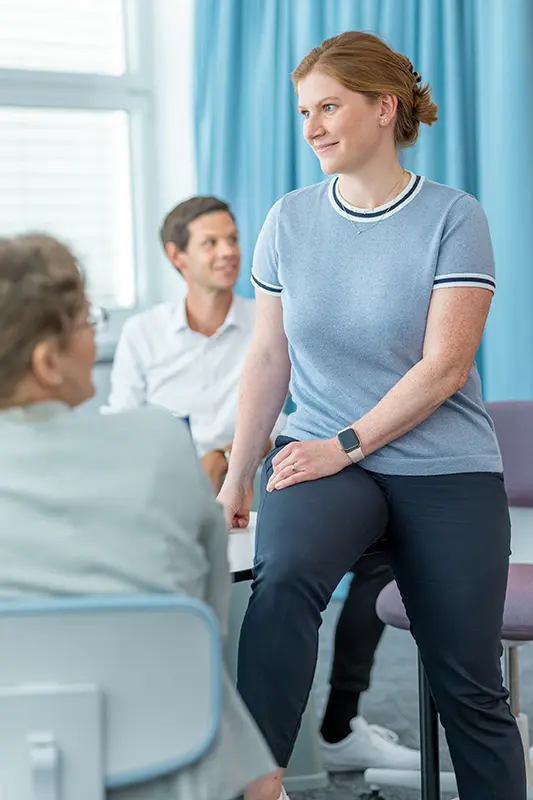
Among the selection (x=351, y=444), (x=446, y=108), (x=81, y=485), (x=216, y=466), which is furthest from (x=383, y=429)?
(x=446, y=108)

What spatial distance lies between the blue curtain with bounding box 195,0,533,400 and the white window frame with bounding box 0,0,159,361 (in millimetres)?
365

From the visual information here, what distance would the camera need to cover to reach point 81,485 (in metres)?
1.15

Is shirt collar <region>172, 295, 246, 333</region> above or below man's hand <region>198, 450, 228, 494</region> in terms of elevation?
above

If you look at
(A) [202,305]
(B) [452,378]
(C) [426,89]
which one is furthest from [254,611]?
(A) [202,305]

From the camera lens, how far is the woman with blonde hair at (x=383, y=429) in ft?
5.55

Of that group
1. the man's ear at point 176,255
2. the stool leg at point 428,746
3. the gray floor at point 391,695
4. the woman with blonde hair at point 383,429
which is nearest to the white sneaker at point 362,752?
the gray floor at point 391,695

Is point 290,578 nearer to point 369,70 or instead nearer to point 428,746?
point 428,746

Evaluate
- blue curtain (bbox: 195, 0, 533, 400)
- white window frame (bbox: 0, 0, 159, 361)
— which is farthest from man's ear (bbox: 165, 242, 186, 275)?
white window frame (bbox: 0, 0, 159, 361)

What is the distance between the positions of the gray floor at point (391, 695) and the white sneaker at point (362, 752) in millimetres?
33

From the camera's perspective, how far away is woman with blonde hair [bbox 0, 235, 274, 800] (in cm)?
114

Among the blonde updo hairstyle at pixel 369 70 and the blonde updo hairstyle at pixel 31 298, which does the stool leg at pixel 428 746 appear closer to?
the blonde updo hairstyle at pixel 369 70

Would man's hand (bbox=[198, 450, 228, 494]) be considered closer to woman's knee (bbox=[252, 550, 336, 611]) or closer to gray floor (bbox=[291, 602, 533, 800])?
gray floor (bbox=[291, 602, 533, 800])

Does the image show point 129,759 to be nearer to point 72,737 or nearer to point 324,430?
point 72,737

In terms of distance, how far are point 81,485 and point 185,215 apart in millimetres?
2322
